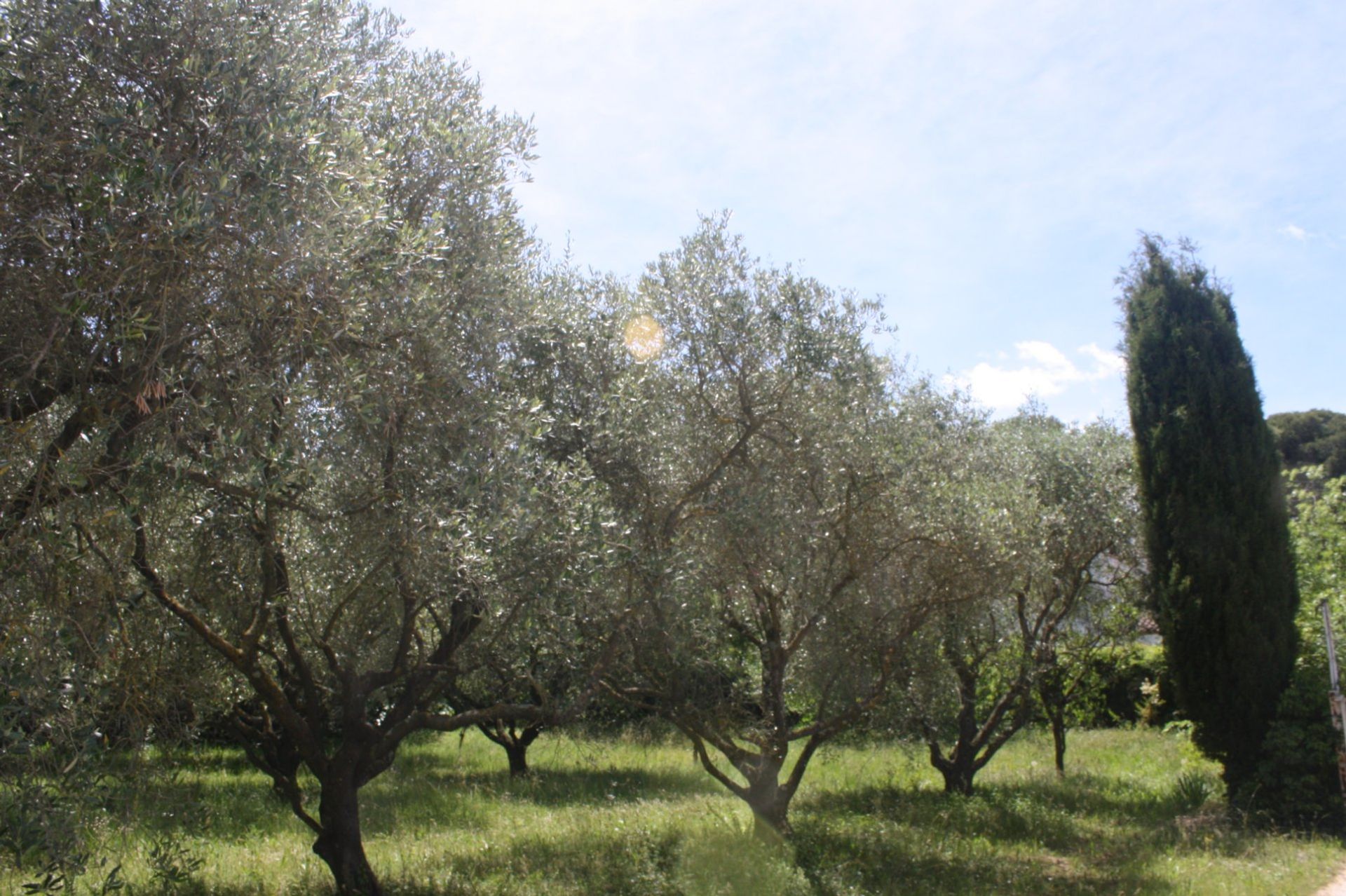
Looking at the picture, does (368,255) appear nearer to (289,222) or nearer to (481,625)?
(289,222)

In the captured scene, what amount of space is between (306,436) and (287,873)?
6.06 metres

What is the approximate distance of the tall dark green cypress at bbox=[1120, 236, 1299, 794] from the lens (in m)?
11.9

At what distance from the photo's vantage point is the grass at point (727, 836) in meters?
8.58

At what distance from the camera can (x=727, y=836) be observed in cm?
1033

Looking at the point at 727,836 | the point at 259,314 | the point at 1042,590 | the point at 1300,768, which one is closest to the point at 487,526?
the point at 259,314

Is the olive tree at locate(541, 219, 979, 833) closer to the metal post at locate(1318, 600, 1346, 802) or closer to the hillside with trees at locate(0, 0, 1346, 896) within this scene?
the hillside with trees at locate(0, 0, 1346, 896)

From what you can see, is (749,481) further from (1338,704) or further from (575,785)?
(575,785)

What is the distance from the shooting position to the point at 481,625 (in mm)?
7789

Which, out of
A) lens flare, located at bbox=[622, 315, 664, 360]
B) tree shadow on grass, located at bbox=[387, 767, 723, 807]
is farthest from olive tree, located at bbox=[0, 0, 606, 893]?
tree shadow on grass, located at bbox=[387, 767, 723, 807]

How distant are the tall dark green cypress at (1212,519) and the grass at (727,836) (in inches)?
64.1

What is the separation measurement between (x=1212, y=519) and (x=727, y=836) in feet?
25.6

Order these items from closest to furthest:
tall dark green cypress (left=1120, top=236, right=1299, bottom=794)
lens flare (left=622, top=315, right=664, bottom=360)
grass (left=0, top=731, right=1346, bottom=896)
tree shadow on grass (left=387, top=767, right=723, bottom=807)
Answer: grass (left=0, top=731, right=1346, bottom=896), lens flare (left=622, top=315, right=664, bottom=360), tall dark green cypress (left=1120, top=236, right=1299, bottom=794), tree shadow on grass (left=387, top=767, right=723, bottom=807)

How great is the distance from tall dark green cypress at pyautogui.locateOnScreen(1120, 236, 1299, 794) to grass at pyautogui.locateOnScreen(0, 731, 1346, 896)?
5.34 ft

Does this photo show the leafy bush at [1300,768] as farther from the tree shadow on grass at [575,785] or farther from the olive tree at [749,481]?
the tree shadow on grass at [575,785]
